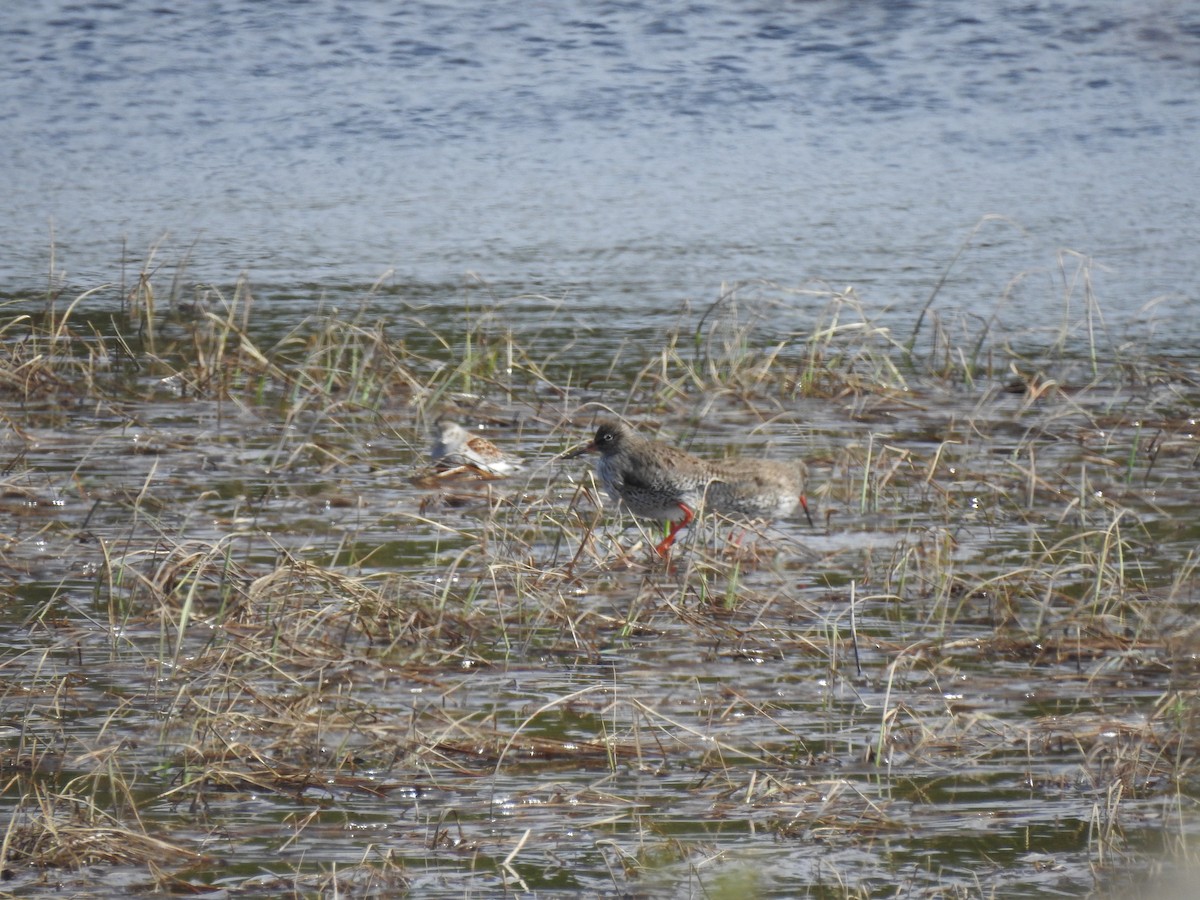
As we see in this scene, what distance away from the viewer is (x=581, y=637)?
24.1ft

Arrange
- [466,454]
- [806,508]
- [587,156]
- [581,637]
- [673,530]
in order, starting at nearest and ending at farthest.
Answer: [581,637] → [673,530] → [806,508] → [466,454] → [587,156]

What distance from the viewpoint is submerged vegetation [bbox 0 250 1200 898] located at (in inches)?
211

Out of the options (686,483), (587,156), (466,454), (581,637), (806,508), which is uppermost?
(581,637)

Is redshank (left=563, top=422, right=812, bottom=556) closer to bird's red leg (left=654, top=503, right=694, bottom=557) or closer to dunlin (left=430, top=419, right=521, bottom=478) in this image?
bird's red leg (left=654, top=503, right=694, bottom=557)

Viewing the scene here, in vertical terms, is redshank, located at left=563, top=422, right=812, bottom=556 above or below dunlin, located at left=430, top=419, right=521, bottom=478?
above

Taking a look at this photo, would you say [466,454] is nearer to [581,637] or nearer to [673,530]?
[673,530]

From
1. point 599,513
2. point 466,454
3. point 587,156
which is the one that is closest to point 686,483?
point 599,513

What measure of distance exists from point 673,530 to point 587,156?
42.2 ft

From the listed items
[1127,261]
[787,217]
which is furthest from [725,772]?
[787,217]

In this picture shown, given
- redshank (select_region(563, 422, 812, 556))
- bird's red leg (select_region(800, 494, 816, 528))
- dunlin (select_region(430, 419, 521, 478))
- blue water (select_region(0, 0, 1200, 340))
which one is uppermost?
redshank (select_region(563, 422, 812, 556))

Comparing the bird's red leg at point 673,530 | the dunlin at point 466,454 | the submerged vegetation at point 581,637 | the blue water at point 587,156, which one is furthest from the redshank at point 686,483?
the blue water at point 587,156

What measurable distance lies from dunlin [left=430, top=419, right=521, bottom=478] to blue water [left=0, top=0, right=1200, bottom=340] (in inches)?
118

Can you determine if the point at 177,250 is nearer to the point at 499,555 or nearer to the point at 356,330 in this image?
the point at 356,330

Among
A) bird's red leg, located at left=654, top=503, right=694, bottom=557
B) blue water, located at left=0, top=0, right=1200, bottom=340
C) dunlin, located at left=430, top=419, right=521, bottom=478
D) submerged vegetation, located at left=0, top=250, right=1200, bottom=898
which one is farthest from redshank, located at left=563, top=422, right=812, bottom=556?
blue water, located at left=0, top=0, right=1200, bottom=340
